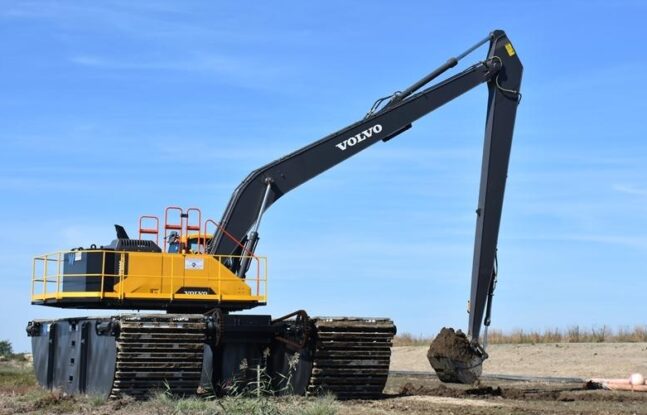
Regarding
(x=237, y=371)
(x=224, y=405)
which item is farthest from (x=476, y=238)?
(x=224, y=405)

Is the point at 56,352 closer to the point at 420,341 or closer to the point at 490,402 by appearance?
the point at 490,402

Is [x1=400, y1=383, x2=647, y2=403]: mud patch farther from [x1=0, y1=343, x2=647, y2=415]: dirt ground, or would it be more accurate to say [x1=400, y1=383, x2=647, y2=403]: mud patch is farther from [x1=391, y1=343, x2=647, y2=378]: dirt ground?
[x1=391, y1=343, x2=647, y2=378]: dirt ground

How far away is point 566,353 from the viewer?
32.6 m

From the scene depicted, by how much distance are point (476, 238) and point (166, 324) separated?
8.40m

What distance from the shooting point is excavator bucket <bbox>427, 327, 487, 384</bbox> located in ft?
73.4

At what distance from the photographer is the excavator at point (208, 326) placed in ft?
58.9

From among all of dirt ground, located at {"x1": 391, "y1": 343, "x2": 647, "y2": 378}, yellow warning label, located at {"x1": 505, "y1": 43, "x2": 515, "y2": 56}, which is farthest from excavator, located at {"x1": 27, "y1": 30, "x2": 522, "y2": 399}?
dirt ground, located at {"x1": 391, "y1": 343, "x2": 647, "y2": 378}

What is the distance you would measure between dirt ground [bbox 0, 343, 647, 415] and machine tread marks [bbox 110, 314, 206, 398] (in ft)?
1.62

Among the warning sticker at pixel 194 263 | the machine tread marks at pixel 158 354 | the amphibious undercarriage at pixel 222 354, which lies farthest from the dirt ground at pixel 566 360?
the machine tread marks at pixel 158 354

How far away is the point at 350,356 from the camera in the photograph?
768 inches

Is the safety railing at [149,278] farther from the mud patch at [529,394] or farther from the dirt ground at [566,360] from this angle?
the dirt ground at [566,360]

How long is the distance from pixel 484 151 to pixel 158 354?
30.9 feet

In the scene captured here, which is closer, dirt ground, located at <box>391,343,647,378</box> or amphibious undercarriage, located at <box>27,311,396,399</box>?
amphibious undercarriage, located at <box>27,311,396,399</box>

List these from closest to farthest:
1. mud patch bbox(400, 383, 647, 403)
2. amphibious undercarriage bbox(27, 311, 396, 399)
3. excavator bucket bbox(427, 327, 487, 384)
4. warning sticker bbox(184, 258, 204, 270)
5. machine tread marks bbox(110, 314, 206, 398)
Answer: machine tread marks bbox(110, 314, 206, 398), amphibious undercarriage bbox(27, 311, 396, 399), warning sticker bbox(184, 258, 204, 270), mud patch bbox(400, 383, 647, 403), excavator bucket bbox(427, 327, 487, 384)
